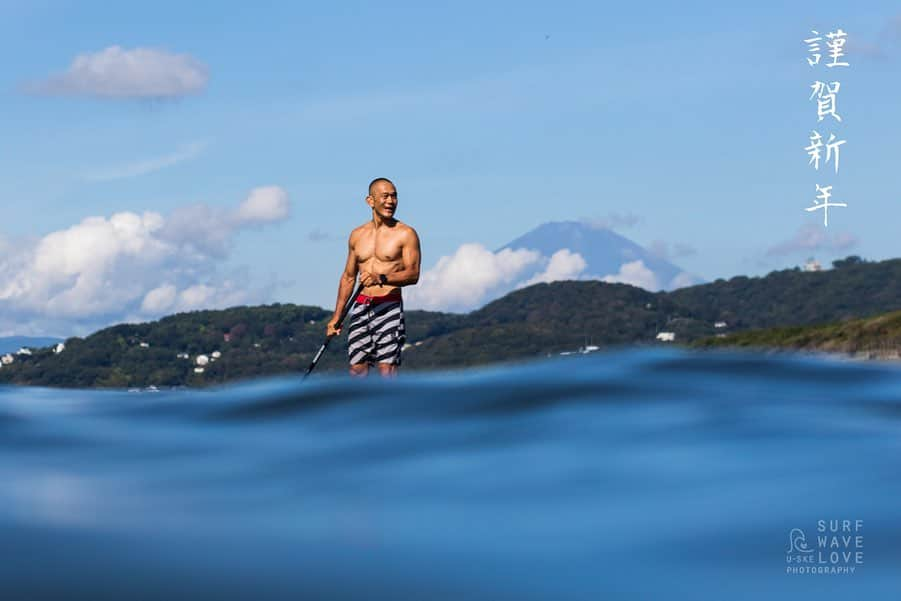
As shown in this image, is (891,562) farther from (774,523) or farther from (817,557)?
(774,523)

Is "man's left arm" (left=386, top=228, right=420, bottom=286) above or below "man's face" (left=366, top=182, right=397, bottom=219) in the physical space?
below

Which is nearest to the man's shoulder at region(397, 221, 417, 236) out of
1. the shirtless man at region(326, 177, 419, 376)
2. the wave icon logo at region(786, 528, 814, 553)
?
the shirtless man at region(326, 177, 419, 376)

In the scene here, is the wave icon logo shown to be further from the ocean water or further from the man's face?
the man's face

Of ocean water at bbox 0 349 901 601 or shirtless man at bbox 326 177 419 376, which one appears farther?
shirtless man at bbox 326 177 419 376

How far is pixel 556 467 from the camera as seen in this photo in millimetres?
12461

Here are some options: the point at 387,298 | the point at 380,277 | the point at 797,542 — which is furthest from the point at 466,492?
the point at 387,298

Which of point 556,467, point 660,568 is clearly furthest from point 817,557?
point 556,467

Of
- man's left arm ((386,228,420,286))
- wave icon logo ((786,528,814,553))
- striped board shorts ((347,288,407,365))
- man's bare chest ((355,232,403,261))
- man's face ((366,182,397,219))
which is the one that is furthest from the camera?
striped board shorts ((347,288,407,365))

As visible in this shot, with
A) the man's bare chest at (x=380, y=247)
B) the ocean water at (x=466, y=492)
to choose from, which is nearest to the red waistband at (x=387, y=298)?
the man's bare chest at (x=380, y=247)

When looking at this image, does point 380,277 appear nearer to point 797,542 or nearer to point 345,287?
point 345,287

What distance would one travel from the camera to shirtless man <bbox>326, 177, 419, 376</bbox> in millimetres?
19703

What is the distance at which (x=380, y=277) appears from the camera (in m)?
19.7

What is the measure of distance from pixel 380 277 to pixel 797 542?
35.2ft

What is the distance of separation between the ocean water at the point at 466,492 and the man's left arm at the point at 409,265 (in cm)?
180
